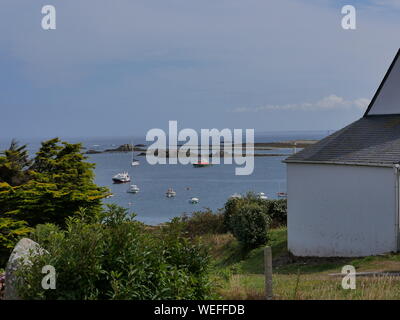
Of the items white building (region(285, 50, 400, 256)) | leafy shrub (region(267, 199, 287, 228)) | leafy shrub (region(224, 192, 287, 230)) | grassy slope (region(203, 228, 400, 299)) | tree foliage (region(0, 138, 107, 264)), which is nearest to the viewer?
grassy slope (region(203, 228, 400, 299))

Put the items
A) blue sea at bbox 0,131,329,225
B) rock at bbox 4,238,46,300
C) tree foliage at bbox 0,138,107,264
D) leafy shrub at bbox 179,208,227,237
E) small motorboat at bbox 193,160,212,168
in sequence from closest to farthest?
rock at bbox 4,238,46,300 < tree foliage at bbox 0,138,107,264 < leafy shrub at bbox 179,208,227,237 < blue sea at bbox 0,131,329,225 < small motorboat at bbox 193,160,212,168

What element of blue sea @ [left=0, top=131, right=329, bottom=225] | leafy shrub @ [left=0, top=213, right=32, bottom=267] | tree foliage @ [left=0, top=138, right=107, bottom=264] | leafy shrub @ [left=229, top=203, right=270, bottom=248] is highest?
tree foliage @ [left=0, top=138, right=107, bottom=264]

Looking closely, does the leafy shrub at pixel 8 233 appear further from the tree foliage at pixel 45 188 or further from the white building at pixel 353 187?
the white building at pixel 353 187

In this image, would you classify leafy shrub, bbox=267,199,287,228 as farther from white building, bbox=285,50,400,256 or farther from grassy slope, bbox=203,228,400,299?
white building, bbox=285,50,400,256

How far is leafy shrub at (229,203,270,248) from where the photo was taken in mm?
28328

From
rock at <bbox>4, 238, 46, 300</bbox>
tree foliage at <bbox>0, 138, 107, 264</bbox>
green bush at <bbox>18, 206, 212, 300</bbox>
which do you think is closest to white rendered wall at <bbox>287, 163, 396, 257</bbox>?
tree foliage at <bbox>0, 138, 107, 264</bbox>

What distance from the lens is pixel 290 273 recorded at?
2134cm

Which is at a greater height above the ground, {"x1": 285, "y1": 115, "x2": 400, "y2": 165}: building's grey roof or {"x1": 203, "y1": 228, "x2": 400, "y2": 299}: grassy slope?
{"x1": 285, "y1": 115, "x2": 400, "y2": 165}: building's grey roof

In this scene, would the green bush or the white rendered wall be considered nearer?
the green bush

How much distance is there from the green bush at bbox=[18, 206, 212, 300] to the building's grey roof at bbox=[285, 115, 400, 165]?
14562 mm

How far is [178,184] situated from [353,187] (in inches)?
2127

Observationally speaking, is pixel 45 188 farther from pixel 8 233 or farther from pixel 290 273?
pixel 290 273

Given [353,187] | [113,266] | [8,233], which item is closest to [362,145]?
[353,187]
